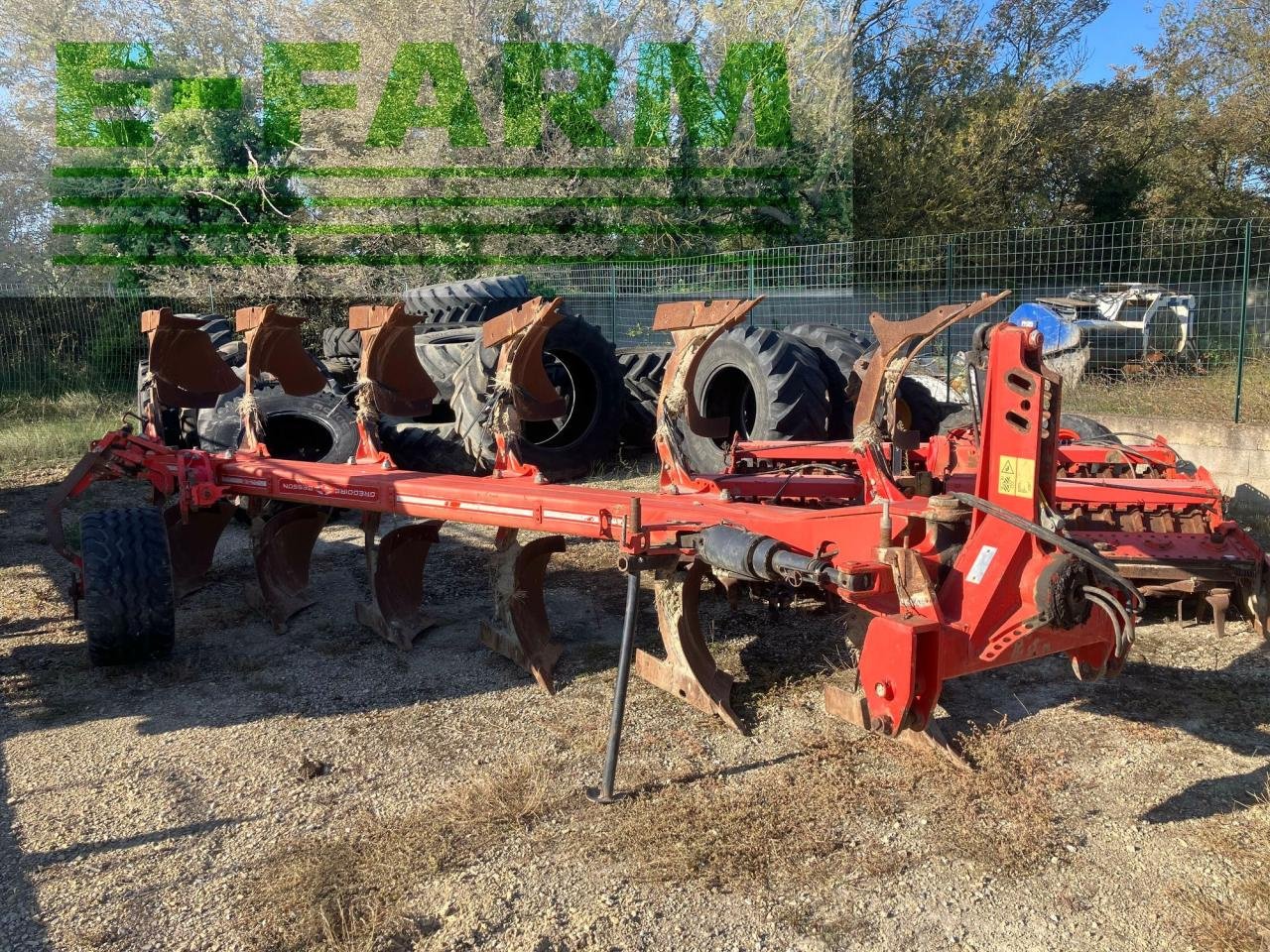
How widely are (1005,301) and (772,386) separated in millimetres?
5937

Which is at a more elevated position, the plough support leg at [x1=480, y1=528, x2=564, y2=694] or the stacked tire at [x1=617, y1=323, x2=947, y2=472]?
the stacked tire at [x1=617, y1=323, x2=947, y2=472]

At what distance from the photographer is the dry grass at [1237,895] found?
2.28 metres

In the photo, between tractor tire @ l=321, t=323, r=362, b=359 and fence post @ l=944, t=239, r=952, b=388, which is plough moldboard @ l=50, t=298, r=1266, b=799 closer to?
fence post @ l=944, t=239, r=952, b=388

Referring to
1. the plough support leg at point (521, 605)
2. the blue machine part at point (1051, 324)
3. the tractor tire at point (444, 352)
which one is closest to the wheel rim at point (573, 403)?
the tractor tire at point (444, 352)

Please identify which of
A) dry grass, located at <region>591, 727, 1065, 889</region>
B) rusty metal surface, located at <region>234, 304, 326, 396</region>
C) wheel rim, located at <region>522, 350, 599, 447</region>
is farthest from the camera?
wheel rim, located at <region>522, 350, 599, 447</region>

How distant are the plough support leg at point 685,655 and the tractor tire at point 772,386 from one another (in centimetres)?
242

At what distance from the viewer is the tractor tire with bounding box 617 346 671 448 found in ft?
28.8

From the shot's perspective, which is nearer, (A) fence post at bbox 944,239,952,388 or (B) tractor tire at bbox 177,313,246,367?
(B) tractor tire at bbox 177,313,246,367

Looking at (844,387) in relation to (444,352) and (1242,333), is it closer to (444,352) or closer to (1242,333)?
(1242,333)

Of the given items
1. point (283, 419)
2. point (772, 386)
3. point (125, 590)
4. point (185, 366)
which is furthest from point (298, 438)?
point (772, 386)

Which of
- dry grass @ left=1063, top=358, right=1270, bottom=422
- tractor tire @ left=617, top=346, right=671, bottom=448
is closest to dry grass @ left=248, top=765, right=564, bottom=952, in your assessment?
tractor tire @ left=617, top=346, right=671, bottom=448

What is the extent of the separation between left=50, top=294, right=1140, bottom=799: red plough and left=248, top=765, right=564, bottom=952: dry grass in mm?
326

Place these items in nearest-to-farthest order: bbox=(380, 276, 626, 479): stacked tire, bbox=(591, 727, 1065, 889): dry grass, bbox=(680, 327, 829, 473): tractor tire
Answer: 1. bbox=(591, 727, 1065, 889): dry grass
2. bbox=(380, 276, 626, 479): stacked tire
3. bbox=(680, 327, 829, 473): tractor tire

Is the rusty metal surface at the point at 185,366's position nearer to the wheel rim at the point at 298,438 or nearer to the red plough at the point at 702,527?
the red plough at the point at 702,527
